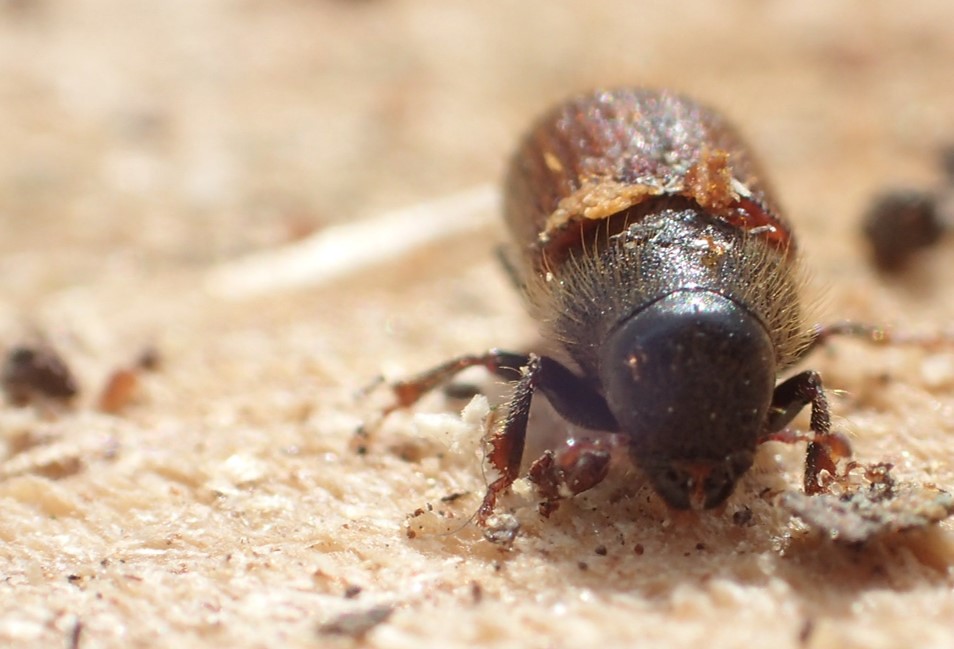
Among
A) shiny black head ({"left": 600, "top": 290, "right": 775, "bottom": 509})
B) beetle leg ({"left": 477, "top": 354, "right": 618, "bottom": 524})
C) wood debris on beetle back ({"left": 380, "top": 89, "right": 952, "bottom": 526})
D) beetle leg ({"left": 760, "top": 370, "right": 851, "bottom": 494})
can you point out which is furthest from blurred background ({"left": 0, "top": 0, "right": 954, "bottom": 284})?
shiny black head ({"left": 600, "top": 290, "right": 775, "bottom": 509})

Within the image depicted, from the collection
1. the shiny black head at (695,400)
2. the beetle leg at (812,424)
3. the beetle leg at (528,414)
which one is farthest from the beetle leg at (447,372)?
the beetle leg at (812,424)

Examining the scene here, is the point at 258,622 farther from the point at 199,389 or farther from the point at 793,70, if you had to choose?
the point at 793,70

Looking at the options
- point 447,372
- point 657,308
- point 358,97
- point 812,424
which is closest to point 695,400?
point 657,308

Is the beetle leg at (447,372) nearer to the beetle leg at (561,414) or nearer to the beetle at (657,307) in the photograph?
the beetle at (657,307)

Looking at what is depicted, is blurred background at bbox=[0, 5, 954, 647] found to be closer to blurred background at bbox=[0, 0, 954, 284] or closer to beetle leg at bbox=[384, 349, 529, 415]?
blurred background at bbox=[0, 0, 954, 284]

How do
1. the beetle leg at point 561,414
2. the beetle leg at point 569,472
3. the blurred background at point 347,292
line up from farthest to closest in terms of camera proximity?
1. the beetle leg at point 561,414
2. the beetle leg at point 569,472
3. the blurred background at point 347,292

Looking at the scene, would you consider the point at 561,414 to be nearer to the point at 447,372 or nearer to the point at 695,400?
the point at 447,372
